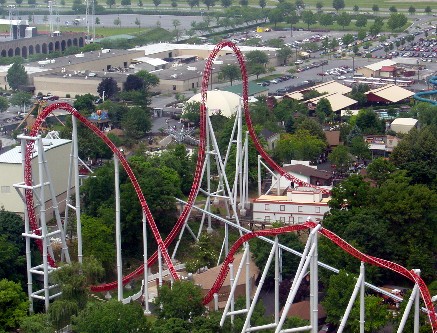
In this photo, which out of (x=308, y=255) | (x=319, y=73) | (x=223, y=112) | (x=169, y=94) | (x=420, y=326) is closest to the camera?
(x=308, y=255)

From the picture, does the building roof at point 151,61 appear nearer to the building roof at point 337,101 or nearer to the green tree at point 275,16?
the building roof at point 337,101

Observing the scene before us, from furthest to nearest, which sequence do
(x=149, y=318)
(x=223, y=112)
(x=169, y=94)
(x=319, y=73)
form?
(x=319, y=73), (x=169, y=94), (x=223, y=112), (x=149, y=318)

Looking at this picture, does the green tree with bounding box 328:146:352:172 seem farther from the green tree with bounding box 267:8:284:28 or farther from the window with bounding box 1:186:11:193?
the green tree with bounding box 267:8:284:28

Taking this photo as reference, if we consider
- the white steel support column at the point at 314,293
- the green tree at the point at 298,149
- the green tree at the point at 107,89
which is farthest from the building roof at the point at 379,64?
the white steel support column at the point at 314,293

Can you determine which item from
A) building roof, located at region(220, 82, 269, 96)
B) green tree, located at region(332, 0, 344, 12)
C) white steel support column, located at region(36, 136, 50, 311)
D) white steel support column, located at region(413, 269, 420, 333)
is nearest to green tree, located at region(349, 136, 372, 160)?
building roof, located at region(220, 82, 269, 96)

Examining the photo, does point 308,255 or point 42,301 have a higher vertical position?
point 308,255

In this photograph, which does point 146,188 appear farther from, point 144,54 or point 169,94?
point 144,54

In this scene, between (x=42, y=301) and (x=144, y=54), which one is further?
(x=144, y=54)

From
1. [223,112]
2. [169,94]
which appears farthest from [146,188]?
[169,94]
